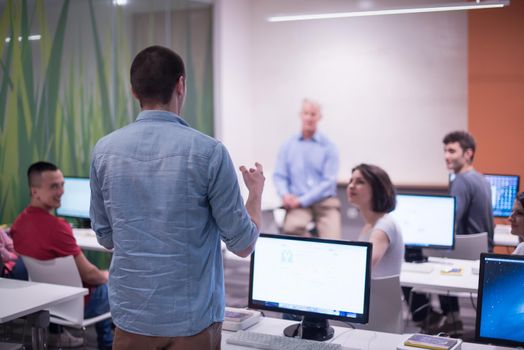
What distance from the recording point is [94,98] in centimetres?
611

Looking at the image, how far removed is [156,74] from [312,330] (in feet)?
4.43

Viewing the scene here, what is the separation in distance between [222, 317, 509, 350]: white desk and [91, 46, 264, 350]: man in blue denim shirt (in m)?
0.70

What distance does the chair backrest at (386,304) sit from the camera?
3.14 m

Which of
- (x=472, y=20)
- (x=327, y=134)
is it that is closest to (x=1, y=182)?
(x=327, y=134)

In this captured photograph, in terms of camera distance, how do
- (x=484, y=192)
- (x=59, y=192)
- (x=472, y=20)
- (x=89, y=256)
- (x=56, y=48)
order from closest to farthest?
(x=59, y=192) → (x=484, y=192) → (x=56, y=48) → (x=89, y=256) → (x=472, y=20)

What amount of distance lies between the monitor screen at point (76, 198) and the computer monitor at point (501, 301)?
394 cm

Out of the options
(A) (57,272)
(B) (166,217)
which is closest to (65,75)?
(A) (57,272)

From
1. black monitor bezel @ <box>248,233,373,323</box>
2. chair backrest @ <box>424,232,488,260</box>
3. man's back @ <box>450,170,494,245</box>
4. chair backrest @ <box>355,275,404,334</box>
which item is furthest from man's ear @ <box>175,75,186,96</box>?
man's back @ <box>450,170,494,245</box>

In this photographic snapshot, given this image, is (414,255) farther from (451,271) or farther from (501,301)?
(501,301)

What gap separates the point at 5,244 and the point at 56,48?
186 cm

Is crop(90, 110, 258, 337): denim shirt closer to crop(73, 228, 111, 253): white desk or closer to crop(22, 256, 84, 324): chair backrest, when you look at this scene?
crop(22, 256, 84, 324): chair backrest

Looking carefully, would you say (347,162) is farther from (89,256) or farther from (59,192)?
(59,192)

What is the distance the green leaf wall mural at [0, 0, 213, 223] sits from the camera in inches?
199

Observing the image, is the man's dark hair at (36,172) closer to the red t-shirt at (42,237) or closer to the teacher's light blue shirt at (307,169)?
the red t-shirt at (42,237)
